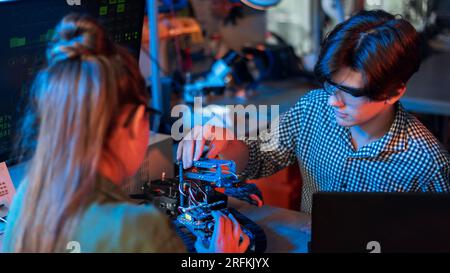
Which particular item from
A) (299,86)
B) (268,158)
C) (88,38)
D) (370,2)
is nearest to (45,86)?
(88,38)

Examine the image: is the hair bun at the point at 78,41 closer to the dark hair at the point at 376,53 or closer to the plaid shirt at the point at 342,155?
the dark hair at the point at 376,53

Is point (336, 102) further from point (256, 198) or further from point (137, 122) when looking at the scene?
point (137, 122)

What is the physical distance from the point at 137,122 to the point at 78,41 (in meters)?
0.15

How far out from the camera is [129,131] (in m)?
0.95

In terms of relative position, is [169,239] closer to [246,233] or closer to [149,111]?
[149,111]

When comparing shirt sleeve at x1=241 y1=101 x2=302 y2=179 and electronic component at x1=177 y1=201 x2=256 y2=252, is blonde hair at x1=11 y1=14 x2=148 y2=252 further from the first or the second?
shirt sleeve at x1=241 y1=101 x2=302 y2=179

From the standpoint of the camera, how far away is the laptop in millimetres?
1131

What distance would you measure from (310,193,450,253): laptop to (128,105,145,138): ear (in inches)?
14.7

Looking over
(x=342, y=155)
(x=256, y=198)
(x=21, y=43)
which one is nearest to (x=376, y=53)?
(x=342, y=155)

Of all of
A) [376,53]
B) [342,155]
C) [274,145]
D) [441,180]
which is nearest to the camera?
[376,53]

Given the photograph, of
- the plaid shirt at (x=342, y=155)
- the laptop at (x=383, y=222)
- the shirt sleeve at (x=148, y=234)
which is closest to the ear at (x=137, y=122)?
the shirt sleeve at (x=148, y=234)

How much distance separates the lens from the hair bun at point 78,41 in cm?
95

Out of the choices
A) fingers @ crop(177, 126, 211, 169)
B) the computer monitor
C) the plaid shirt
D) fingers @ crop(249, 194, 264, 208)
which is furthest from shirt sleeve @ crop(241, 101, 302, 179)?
the computer monitor

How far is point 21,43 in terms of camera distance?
139 centimetres
